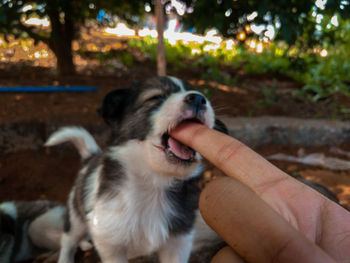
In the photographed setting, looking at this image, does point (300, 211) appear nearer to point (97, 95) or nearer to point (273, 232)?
point (273, 232)

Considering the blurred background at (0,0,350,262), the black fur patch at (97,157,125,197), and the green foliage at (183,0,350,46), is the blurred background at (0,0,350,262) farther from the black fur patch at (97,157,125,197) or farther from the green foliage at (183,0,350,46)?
the black fur patch at (97,157,125,197)

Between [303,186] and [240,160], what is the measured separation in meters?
0.31

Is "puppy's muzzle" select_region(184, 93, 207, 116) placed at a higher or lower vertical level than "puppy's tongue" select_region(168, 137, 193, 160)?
higher

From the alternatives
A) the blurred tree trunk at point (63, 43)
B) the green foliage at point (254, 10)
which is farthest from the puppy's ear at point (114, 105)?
the blurred tree trunk at point (63, 43)

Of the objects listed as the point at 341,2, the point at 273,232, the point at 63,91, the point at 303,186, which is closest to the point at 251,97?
the point at 341,2

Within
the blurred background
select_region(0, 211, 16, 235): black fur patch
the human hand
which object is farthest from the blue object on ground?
the human hand

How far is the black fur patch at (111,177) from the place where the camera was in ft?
7.13

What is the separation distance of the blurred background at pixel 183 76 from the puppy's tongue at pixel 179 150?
208cm

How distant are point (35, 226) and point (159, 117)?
2.38 meters

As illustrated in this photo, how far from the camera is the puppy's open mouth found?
190cm

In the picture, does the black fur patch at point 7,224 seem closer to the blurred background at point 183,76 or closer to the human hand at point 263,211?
the blurred background at point 183,76

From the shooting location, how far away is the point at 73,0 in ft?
16.8

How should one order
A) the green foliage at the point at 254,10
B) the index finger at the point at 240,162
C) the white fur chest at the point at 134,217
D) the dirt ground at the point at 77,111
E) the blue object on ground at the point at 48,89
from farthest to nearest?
the blue object on ground at the point at 48,89, the dirt ground at the point at 77,111, the green foliage at the point at 254,10, the white fur chest at the point at 134,217, the index finger at the point at 240,162

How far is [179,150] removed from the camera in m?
1.92
